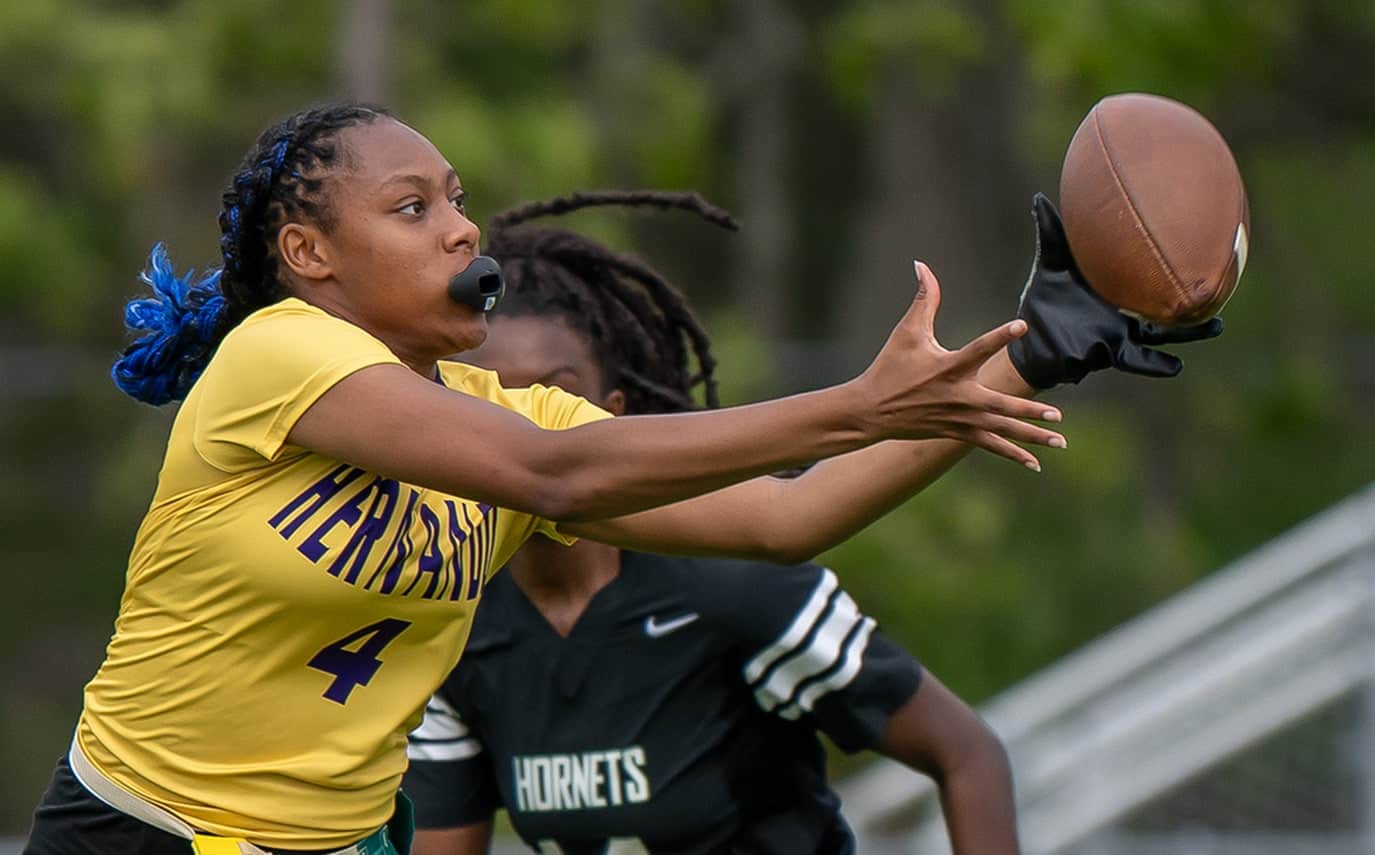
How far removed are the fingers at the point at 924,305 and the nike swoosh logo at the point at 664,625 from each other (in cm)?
115

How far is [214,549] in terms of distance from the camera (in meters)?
2.81

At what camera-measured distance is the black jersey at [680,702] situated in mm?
3582

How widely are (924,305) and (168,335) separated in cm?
116

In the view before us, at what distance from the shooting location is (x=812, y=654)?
355cm

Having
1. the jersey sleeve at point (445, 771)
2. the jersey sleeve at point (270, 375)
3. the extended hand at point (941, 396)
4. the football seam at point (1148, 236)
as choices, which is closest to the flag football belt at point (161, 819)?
the jersey sleeve at point (270, 375)

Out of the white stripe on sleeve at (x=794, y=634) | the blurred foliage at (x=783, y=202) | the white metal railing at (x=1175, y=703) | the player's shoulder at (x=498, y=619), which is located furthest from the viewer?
the blurred foliage at (x=783, y=202)

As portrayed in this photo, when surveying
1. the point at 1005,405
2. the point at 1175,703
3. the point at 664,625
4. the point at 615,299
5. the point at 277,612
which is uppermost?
the point at 1005,405

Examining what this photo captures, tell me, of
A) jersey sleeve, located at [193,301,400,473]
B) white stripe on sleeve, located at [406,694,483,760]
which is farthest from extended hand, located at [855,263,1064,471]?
white stripe on sleeve, located at [406,694,483,760]

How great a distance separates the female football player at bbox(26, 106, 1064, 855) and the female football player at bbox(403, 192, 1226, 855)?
1.94 ft

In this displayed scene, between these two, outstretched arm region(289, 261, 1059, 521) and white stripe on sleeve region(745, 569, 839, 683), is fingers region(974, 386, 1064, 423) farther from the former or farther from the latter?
white stripe on sleeve region(745, 569, 839, 683)

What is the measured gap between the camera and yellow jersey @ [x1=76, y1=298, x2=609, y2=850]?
9.07 feet

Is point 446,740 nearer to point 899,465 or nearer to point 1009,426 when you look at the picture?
point 899,465

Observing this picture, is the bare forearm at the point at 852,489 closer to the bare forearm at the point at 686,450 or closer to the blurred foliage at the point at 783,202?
the bare forearm at the point at 686,450

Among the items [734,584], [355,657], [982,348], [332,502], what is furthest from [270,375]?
[734,584]
